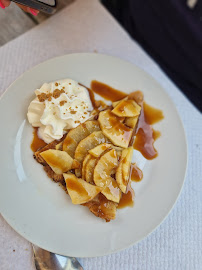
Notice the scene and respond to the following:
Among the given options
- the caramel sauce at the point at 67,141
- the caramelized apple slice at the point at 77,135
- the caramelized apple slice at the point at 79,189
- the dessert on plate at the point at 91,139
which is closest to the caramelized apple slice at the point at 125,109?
the dessert on plate at the point at 91,139

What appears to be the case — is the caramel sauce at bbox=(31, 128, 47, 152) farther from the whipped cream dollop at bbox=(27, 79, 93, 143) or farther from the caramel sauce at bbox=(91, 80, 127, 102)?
the caramel sauce at bbox=(91, 80, 127, 102)

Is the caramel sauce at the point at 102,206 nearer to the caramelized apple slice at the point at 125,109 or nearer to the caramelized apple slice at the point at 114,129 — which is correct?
the caramelized apple slice at the point at 114,129

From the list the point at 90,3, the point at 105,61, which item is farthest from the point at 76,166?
the point at 90,3

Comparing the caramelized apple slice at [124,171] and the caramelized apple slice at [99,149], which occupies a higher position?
the caramelized apple slice at [99,149]

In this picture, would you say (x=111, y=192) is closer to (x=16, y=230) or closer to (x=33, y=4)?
(x=16, y=230)

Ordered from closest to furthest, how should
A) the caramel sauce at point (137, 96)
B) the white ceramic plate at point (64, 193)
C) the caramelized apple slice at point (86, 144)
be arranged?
the white ceramic plate at point (64, 193)
the caramelized apple slice at point (86, 144)
the caramel sauce at point (137, 96)

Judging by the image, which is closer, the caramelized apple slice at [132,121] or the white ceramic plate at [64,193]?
the white ceramic plate at [64,193]

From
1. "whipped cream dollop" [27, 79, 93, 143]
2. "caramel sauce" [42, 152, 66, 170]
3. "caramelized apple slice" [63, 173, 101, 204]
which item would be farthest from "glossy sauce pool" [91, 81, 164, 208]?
→ "caramel sauce" [42, 152, 66, 170]

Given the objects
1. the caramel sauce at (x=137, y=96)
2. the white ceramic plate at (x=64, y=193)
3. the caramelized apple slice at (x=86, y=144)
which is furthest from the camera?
the caramel sauce at (x=137, y=96)
